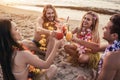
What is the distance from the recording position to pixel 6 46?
353 cm

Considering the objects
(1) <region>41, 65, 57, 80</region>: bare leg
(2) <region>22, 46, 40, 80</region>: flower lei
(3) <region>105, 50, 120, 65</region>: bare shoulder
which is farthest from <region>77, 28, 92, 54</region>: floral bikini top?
(3) <region>105, 50, 120, 65</region>: bare shoulder

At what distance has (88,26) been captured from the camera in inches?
214

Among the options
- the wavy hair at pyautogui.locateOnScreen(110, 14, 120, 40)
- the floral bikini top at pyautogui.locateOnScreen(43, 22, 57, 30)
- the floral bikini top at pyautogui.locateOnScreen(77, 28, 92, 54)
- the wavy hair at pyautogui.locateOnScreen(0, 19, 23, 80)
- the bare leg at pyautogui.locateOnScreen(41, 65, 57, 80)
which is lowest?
the bare leg at pyautogui.locateOnScreen(41, 65, 57, 80)

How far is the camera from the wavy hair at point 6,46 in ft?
11.4

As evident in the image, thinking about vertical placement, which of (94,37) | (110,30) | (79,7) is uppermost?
(110,30)

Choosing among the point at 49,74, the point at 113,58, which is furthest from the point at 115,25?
the point at 49,74

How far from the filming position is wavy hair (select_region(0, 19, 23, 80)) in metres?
3.47

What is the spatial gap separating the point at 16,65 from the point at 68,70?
5.51 feet

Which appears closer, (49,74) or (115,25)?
(115,25)

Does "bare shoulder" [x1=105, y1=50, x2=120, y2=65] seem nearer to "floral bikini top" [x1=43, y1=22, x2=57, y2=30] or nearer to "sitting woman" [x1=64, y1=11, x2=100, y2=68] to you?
"sitting woman" [x1=64, y1=11, x2=100, y2=68]

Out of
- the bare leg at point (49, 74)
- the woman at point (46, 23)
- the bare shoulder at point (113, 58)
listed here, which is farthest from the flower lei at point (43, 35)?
the bare shoulder at point (113, 58)

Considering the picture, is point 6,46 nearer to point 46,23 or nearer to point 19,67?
point 19,67

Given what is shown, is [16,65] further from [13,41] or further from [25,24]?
[25,24]

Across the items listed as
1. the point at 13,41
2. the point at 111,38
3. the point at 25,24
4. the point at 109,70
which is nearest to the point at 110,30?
the point at 111,38
